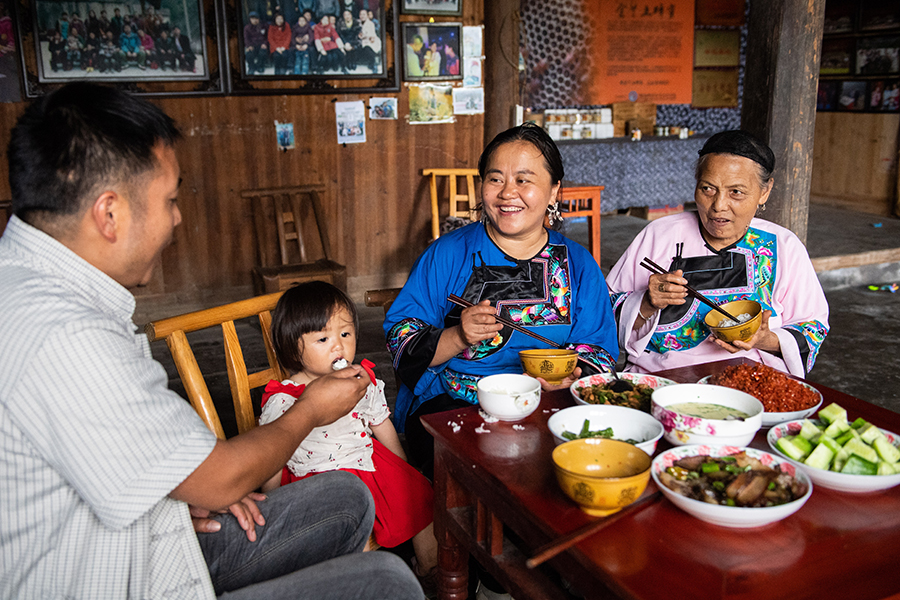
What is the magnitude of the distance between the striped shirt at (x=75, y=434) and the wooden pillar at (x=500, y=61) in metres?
4.52

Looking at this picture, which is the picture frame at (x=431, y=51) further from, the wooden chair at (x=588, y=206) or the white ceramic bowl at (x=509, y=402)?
the white ceramic bowl at (x=509, y=402)

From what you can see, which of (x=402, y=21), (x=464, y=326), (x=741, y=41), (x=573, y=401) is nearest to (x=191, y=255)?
(x=402, y=21)

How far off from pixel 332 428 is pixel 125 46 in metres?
3.73

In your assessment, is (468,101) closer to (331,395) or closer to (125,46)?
(125,46)

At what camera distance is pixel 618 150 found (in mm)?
7473

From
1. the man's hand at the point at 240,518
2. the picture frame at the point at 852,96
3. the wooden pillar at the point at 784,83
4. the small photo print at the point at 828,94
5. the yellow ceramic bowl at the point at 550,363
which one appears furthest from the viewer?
the small photo print at the point at 828,94

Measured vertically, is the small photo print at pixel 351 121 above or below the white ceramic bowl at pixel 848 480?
above

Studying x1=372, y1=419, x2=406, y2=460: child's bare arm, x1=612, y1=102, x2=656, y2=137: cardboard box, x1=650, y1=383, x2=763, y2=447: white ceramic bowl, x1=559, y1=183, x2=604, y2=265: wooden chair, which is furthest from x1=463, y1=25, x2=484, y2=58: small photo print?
x1=650, y1=383, x2=763, y2=447: white ceramic bowl

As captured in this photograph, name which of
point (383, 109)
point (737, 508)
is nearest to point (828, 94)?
point (383, 109)

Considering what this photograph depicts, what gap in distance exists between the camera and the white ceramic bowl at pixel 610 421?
148 cm

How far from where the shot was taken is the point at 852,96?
8.59m

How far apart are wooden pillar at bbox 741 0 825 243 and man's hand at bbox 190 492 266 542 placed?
325cm

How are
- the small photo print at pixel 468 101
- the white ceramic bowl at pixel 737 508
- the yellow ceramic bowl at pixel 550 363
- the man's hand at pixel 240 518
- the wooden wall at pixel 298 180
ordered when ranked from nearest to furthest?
the white ceramic bowl at pixel 737 508 → the man's hand at pixel 240 518 → the yellow ceramic bowl at pixel 550 363 → the wooden wall at pixel 298 180 → the small photo print at pixel 468 101

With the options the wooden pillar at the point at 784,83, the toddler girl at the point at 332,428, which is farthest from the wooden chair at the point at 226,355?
the wooden pillar at the point at 784,83
